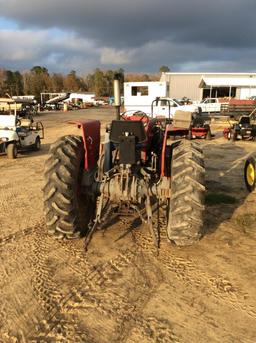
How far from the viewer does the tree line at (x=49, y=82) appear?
213 ft

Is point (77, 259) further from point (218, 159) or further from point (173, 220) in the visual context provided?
point (218, 159)

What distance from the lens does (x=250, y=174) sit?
7.52 m

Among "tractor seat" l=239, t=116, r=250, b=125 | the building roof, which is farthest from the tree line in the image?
"tractor seat" l=239, t=116, r=250, b=125

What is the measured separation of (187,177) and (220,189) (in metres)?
3.39

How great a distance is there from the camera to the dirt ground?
10.1 ft

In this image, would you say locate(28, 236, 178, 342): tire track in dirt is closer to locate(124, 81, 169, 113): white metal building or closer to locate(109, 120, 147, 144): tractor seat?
locate(109, 120, 147, 144): tractor seat

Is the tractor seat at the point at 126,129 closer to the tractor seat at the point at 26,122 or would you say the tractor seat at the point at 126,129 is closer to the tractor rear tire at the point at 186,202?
the tractor rear tire at the point at 186,202

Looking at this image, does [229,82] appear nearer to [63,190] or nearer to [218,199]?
[218,199]

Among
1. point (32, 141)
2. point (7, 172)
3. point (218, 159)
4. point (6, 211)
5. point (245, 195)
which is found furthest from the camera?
point (32, 141)

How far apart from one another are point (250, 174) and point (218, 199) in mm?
1309

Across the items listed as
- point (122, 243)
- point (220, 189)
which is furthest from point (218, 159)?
point (122, 243)

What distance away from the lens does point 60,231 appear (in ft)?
15.0

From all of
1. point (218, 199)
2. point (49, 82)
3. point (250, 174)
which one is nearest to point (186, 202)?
point (218, 199)

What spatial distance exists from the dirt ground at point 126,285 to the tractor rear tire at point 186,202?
287 mm
